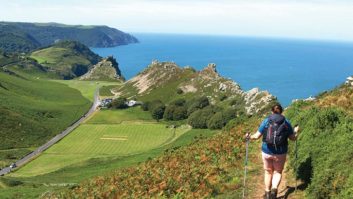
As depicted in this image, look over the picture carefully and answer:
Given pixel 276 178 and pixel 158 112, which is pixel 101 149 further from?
pixel 276 178

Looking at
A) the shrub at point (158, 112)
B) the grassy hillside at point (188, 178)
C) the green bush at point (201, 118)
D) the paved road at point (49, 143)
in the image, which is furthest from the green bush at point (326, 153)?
the shrub at point (158, 112)

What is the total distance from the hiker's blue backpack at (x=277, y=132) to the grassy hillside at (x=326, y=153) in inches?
77.3

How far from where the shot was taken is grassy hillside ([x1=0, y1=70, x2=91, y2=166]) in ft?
341

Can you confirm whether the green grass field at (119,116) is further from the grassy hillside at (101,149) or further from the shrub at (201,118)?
the shrub at (201,118)

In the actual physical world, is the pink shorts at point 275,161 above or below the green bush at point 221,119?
above

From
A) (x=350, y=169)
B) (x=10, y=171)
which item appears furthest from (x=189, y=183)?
(x=10, y=171)

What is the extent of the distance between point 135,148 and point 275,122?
7792 cm

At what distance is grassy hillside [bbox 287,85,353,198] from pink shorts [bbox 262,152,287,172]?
1.29 m

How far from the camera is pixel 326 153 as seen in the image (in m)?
17.5

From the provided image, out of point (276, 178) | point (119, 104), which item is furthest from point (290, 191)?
point (119, 104)

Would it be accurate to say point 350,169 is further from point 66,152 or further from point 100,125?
point 100,125

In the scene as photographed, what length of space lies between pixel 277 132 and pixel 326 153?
3246mm

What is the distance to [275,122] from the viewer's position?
51.7ft

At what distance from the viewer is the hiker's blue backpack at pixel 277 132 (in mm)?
15648
